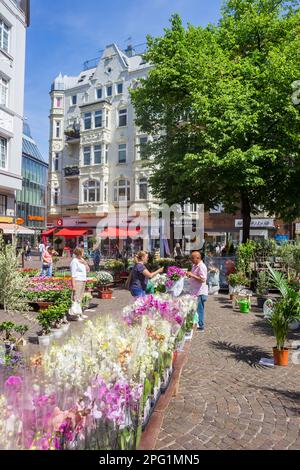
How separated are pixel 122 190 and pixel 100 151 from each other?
204 inches

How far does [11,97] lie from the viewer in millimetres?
21281

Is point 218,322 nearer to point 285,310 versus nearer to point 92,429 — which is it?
point 285,310

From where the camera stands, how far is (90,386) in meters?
2.55

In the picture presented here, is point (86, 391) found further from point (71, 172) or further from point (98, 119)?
point (71, 172)

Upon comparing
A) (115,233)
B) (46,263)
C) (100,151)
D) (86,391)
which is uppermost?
(100,151)

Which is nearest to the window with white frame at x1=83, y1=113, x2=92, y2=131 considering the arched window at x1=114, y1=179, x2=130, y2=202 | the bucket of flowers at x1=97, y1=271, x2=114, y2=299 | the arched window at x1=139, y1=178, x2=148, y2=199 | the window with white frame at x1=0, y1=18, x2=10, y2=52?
the arched window at x1=114, y1=179, x2=130, y2=202

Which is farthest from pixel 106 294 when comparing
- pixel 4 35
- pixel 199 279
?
pixel 4 35

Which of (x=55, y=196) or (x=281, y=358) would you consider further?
(x=55, y=196)

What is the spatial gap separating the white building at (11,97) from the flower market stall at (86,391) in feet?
60.8

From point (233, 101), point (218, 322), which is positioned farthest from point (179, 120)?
point (218, 322)

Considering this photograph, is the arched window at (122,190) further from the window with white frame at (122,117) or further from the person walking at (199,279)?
the person walking at (199,279)

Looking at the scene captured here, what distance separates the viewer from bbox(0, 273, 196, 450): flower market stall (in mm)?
2143

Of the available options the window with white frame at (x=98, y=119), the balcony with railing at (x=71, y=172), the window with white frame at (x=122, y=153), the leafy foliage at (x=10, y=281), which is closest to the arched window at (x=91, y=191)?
the balcony with railing at (x=71, y=172)
